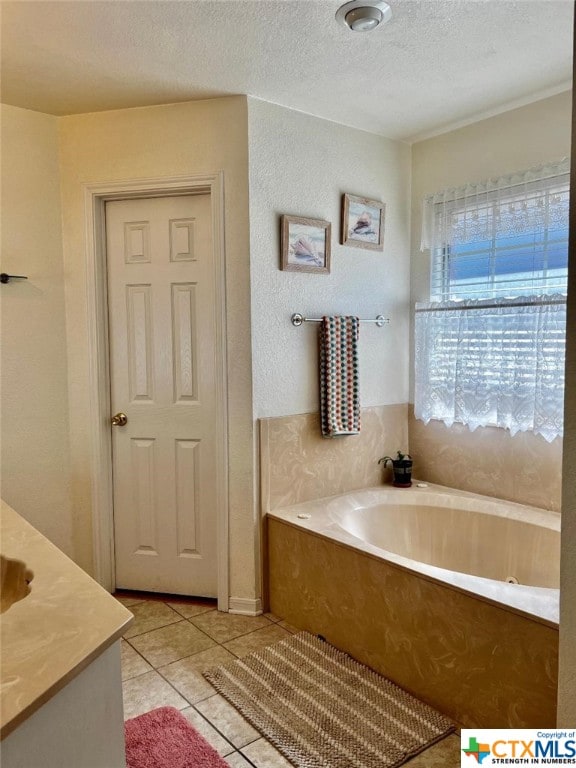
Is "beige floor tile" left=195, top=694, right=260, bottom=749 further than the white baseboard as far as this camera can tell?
No

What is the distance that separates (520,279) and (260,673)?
2.11 m

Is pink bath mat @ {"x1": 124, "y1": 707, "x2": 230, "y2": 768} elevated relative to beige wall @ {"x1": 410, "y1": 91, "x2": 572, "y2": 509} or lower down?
lower down

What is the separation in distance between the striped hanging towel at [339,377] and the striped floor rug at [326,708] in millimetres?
1065

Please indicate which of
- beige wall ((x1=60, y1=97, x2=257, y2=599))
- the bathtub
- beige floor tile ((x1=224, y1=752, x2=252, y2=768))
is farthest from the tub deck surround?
beige floor tile ((x1=224, y1=752, x2=252, y2=768))

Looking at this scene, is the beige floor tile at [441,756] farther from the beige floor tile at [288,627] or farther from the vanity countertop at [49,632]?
the vanity countertop at [49,632]

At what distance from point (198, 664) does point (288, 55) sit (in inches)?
97.0

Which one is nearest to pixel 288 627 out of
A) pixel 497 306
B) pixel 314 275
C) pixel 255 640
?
pixel 255 640

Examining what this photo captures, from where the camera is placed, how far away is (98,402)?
9.19ft

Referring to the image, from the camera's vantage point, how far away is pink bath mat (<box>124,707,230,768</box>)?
1.71 m

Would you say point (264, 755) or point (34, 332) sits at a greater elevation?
point (34, 332)

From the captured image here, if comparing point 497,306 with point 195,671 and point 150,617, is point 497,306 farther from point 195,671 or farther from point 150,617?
point 150,617

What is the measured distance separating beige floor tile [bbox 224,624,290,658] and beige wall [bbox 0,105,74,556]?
105cm

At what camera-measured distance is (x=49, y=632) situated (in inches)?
38.3

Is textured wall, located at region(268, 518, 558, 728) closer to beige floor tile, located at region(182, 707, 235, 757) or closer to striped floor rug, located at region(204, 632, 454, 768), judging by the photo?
striped floor rug, located at region(204, 632, 454, 768)
